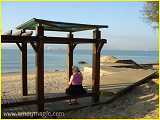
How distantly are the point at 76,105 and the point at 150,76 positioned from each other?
171 inches

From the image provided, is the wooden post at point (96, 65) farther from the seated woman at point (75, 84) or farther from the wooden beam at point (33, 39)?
the seated woman at point (75, 84)

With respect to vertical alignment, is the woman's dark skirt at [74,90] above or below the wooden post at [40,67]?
below

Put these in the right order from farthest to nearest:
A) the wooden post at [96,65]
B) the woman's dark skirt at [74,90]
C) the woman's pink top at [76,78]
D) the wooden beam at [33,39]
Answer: the wooden post at [96,65] < the woman's dark skirt at [74,90] < the woman's pink top at [76,78] < the wooden beam at [33,39]

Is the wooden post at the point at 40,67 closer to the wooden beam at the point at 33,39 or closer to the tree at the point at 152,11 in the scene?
the wooden beam at the point at 33,39

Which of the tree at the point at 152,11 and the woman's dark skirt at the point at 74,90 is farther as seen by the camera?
the tree at the point at 152,11

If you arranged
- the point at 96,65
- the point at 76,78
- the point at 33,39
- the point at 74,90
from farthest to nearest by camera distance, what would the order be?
1. the point at 96,65
2. the point at 74,90
3. the point at 76,78
4. the point at 33,39

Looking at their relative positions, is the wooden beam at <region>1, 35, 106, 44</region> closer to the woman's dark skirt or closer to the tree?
the woman's dark skirt

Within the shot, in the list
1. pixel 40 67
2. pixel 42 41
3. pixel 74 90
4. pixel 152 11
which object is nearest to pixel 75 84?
pixel 74 90

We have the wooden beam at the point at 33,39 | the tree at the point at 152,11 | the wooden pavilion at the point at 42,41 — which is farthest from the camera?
the tree at the point at 152,11

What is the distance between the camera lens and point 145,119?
1004cm

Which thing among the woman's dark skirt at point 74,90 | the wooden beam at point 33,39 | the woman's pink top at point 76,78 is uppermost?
the wooden beam at point 33,39

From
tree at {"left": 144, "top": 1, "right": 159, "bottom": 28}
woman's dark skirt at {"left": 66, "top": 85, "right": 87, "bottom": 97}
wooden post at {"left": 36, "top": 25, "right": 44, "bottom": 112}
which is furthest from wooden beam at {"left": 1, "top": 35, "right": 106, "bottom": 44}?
tree at {"left": 144, "top": 1, "right": 159, "bottom": 28}

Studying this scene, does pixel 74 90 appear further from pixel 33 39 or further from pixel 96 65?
pixel 33 39

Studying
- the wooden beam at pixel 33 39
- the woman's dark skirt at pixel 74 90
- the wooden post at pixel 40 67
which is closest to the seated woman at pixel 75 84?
the woman's dark skirt at pixel 74 90
